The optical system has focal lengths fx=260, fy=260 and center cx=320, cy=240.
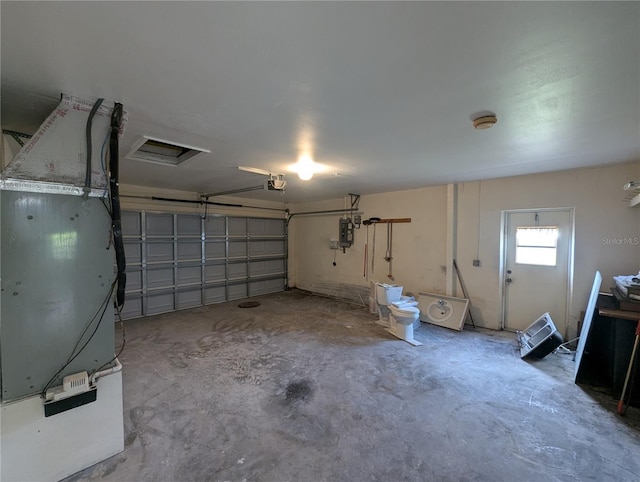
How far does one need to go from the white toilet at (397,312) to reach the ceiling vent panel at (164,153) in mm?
3302

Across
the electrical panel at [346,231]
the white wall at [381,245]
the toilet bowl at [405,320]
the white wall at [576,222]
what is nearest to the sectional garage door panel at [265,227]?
the white wall at [381,245]

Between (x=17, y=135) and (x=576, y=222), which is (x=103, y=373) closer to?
(x=17, y=135)

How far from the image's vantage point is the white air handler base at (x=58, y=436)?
148 cm

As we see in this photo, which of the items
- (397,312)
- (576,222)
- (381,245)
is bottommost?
(397,312)

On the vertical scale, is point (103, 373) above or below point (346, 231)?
below

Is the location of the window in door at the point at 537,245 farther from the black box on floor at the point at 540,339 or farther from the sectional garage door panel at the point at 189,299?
the sectional garage door panel at the point at 189,299

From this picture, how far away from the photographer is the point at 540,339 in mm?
3307

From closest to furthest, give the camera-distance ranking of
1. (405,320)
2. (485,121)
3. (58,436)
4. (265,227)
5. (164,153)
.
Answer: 1. (58,436)
2. (485,121)
3. (164,153)
4. (405,320)
5. (265,227)

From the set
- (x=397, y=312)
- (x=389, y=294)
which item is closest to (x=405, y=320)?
(x=397, y=312)

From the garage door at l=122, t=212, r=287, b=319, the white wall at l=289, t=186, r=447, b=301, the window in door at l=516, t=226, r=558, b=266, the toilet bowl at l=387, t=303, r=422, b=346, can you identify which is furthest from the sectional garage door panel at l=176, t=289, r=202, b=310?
the window in door at l=516, t=226, r=558, b=266

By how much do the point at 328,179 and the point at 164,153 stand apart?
230 centimetres

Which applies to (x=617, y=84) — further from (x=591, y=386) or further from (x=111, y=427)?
(x=111, y=427)

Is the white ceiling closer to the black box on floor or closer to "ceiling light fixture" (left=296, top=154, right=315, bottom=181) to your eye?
"ceiling light fixture" (left=296, top=154, right=315, bottom=181)

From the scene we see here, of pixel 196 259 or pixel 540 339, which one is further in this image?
pixel 196 259
